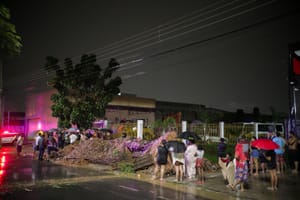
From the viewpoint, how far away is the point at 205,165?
49.5 feet

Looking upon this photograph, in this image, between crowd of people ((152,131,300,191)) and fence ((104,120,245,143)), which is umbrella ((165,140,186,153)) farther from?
fence ((104,120,245,143))

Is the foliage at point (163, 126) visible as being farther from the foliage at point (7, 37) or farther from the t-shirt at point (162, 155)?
the foliage at point (7, 37)

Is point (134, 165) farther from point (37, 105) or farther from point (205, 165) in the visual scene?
point (37, 105)

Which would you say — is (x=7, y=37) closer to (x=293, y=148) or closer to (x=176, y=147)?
(x=176, y=147)

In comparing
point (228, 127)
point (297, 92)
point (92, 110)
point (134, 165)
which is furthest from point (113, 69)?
point (297, 92)

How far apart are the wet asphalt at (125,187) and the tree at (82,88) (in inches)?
605

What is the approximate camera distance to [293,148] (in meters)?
13.8

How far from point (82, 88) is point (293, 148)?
21742mm

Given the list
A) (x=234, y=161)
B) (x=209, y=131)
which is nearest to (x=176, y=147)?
(x=234, y=161)

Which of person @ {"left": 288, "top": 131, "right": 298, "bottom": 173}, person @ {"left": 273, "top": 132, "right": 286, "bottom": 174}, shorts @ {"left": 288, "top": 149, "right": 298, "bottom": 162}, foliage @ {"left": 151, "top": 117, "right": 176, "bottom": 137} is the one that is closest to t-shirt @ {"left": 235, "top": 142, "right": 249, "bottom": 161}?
person @ {"left": 273, "top": 132, "right": 286, "bottom": 174}

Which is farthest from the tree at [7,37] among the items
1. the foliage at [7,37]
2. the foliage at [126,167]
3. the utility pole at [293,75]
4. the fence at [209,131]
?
the fence at [209,131]

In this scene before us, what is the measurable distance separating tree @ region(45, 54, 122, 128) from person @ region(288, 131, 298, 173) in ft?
64.7

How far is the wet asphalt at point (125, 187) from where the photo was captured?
31.4 ft

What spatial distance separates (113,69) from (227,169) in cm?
2180
